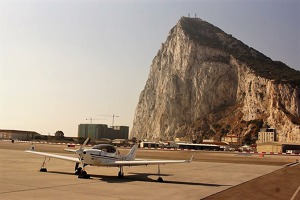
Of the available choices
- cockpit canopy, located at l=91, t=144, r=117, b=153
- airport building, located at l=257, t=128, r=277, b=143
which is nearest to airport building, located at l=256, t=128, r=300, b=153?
airport building, located at l=257, t=128, r=277, b=143

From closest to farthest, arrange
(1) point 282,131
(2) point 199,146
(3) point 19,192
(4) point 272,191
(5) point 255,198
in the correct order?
(3) point 19,192 → (5) point 255,198 → (4) point 272,191 → (2) point 199,146 → (1) point 282,131

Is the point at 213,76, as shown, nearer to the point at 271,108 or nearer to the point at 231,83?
the point at 231,83

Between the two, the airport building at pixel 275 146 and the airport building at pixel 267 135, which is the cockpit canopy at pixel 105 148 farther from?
the airport building at pixel 267 135

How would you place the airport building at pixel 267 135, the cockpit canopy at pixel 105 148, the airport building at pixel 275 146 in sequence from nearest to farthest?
the cockpit canopy at pixel 105 148, the airport building at pixel 275 146, the airport building at pixel 267 135

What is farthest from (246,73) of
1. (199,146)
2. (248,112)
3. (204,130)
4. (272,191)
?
(272,191)

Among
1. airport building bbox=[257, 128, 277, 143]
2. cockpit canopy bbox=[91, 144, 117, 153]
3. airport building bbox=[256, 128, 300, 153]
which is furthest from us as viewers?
airport building bbox=[257, 128, 277, 143]

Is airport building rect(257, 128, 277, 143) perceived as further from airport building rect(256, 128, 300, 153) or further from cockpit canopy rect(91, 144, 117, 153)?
cockpit canopy rect(91, 144, 117, 153)

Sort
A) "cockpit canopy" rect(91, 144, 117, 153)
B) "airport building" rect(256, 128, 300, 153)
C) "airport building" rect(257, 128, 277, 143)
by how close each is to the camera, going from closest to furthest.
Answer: "cockpit canopy" rect(91, 144, 117, 153)
"airport building" rect(256, 128, 300, 153)
"airport building" rect(257, 128, 277, 143)

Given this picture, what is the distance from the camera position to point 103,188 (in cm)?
1581

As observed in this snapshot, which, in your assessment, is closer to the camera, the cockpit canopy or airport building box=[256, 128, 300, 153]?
the cockpit canopy

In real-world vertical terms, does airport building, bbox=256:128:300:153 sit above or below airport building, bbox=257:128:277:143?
below

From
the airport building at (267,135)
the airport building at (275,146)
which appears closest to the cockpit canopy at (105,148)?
the airport building at (275,146)

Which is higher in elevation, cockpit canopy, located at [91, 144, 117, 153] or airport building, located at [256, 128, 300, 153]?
cockpit canopy, located at [91, 144, 117, 153]

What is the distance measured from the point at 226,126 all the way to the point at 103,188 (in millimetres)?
182129
